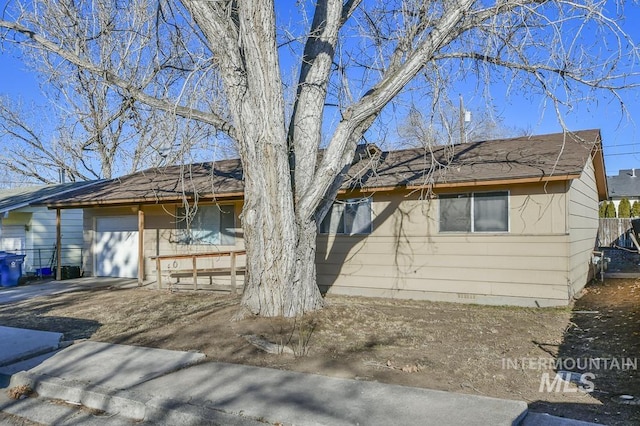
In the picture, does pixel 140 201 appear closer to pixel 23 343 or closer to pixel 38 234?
pixel 23 343

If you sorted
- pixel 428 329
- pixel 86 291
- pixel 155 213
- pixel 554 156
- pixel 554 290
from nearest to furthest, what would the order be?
pixel 428 329, pixel 554 290, pixel 554 156, pixel 86 291, pixel 155 213

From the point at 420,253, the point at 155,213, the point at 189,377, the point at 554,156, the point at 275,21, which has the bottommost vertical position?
the point at 189,377

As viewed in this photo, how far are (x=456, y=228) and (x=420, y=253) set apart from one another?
96 cm

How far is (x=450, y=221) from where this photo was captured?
10.5m

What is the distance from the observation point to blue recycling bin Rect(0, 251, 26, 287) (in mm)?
14688

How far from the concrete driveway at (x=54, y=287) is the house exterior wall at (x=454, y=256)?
6.54 meters

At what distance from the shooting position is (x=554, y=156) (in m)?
10.2

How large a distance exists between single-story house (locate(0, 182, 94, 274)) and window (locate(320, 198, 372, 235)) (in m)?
9.94

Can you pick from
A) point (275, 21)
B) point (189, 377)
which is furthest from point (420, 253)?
point (189, 377)

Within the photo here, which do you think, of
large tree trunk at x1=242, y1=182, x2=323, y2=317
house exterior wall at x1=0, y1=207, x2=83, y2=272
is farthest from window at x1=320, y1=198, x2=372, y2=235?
house exterior wall at x1=0, y1=207, x2=83, y2=272

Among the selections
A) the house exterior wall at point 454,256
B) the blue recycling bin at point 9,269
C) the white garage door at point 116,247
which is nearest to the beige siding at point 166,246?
the white garage door at point 116,247

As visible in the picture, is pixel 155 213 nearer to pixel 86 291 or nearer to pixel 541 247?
pixel 86 291

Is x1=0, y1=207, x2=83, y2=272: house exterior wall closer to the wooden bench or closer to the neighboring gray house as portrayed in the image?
the wooden bench

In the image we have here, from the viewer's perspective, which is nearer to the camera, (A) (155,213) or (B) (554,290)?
(B) (554,290)
